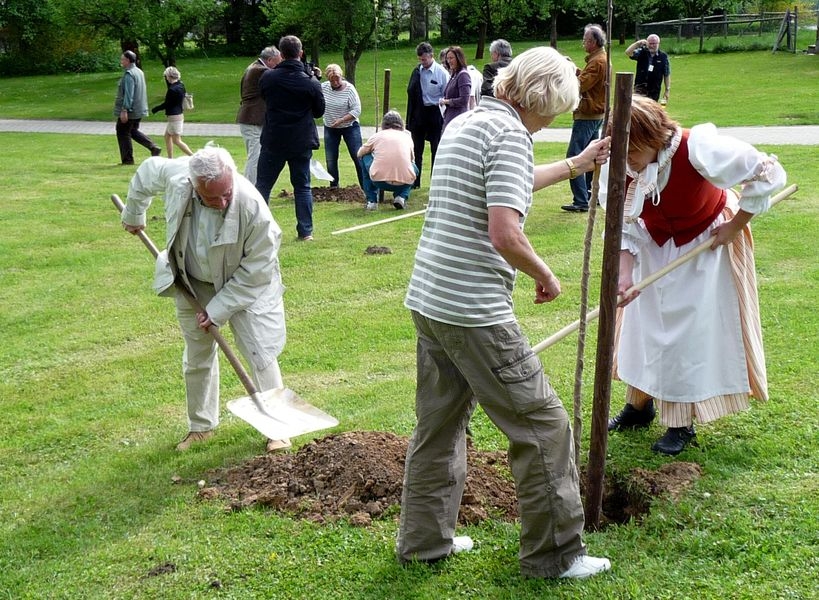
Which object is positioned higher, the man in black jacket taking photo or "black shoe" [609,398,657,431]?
the man in black jacket taking photo

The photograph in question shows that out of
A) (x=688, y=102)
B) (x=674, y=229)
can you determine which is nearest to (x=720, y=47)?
(x=688, y=102)

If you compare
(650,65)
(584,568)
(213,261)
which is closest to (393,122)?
(213,261)

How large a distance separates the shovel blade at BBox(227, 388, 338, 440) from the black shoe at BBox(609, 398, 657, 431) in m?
1.60

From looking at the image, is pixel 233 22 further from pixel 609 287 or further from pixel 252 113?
pixel 609 287

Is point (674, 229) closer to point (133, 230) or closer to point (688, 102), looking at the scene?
point (133, 230)

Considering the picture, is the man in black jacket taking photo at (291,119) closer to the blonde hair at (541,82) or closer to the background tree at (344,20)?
A: the blonde hair at (541,82)

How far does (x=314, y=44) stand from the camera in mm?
28938

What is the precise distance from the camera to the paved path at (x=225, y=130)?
15859mm

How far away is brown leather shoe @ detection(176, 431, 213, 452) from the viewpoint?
17.9 feet

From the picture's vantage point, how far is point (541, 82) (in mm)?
3256

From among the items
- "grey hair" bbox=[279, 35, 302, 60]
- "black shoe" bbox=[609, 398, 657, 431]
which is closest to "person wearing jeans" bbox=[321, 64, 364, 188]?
"grey hair" bbox=[279, 35, 302, 60]

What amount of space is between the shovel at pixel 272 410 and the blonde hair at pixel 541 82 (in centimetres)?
220

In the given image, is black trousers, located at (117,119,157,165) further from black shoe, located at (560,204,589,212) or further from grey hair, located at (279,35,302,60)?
black shoe, located at (560,204,589,212)

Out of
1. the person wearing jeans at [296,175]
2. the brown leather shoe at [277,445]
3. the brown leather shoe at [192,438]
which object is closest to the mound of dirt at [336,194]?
the person wearing jeans at [296,175]
